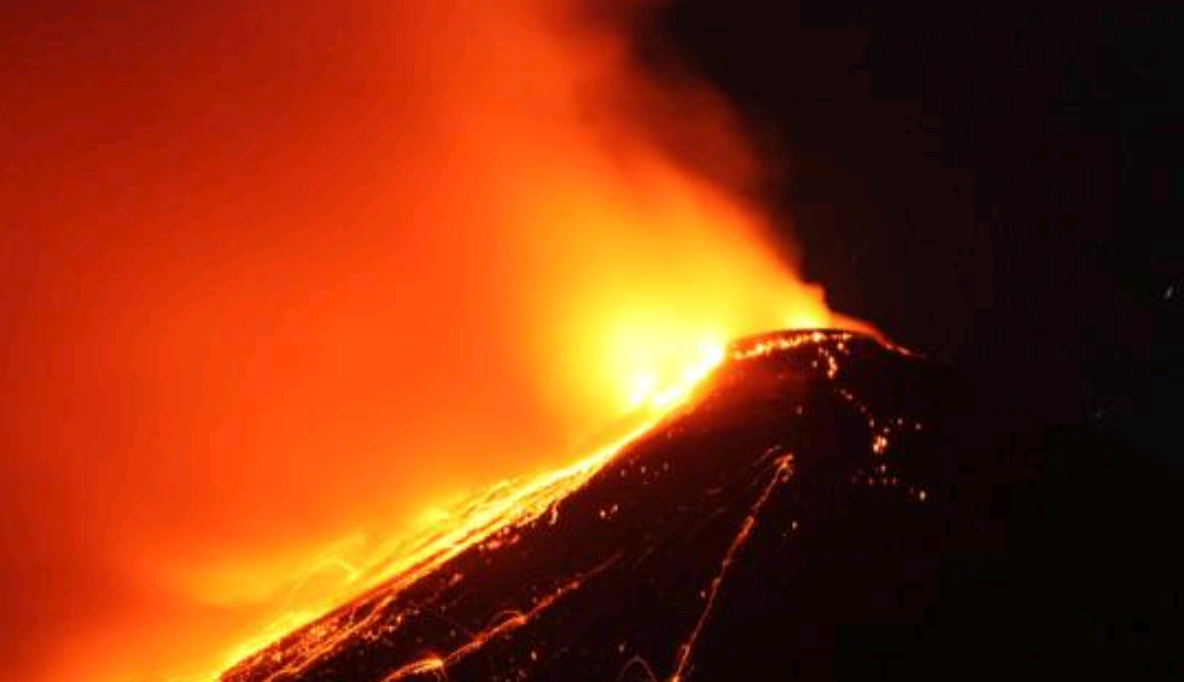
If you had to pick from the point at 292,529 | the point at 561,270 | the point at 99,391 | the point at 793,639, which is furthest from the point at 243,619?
the point at 793,639

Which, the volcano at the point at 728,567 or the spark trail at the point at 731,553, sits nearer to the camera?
the spark trail at the point at 731,553

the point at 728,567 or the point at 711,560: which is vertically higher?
the point at 711,560

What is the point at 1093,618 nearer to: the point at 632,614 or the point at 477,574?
the point at 632,614

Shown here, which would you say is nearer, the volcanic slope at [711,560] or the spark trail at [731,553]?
the spark trail at [731,553]

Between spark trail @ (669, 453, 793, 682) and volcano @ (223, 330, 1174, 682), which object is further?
volcano @ (223, 330, 1174, 682)
